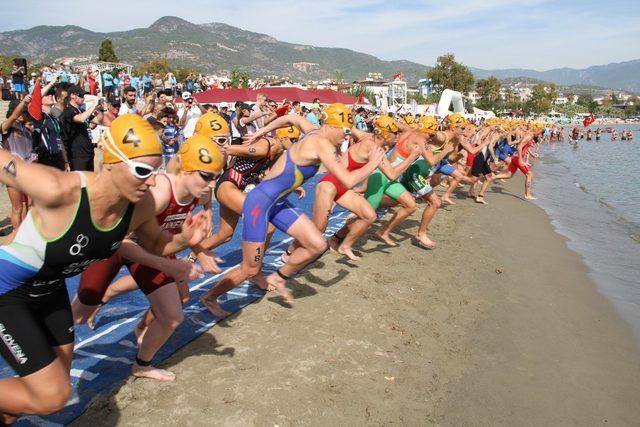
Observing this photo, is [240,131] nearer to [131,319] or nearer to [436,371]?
[131,319]

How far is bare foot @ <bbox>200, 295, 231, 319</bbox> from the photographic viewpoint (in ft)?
15.5

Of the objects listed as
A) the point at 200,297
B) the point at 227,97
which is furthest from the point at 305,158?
the point at 227,97

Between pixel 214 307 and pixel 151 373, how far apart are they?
1.26m

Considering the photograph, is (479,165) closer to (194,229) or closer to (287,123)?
(287,123)

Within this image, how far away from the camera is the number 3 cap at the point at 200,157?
3.39 m

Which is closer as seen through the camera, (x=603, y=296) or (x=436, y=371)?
(x=436, y=371)

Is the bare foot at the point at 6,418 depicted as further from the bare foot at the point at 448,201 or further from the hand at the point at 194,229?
the bare foot at the point at 448,201

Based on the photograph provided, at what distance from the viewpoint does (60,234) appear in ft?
7.83

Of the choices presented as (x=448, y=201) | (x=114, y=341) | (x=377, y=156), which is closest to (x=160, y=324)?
(x=114, y=341)

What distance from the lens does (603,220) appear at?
40.5 ft

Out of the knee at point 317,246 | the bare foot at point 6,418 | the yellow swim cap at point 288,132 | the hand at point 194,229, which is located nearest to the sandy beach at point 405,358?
the bare foot at point 6,418

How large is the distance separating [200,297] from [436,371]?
8.37ft

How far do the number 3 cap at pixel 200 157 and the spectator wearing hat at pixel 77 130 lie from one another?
506 cm

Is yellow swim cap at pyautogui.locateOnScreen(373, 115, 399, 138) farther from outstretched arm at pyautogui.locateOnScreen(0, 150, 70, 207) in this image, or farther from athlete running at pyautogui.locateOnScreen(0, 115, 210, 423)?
outstretched arm at pyautogui.locateOnScreen(0, 150, 70, 207)
